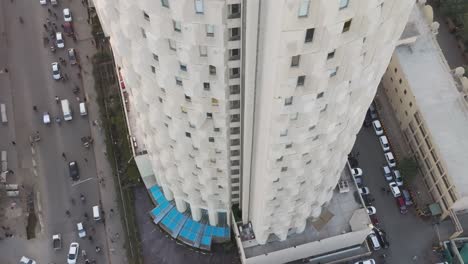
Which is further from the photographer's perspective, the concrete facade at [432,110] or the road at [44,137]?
the road at [44,137]

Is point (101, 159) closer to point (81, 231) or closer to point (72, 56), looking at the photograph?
point (81, 231)

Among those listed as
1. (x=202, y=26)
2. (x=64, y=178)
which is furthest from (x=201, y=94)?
(x=64, y=178)

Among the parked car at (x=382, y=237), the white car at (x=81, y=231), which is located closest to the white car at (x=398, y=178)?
the parked car at (x=382, y=237)

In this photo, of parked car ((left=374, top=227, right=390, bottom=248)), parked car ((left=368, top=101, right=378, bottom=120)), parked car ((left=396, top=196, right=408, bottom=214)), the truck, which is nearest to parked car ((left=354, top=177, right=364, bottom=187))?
parked car ((left=396, top=196, right=408, bottom=214))

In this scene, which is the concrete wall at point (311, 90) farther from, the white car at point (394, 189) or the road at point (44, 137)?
the road at point (44, 137)

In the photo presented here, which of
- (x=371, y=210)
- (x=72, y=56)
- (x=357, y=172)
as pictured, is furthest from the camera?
(x=72, y=56)

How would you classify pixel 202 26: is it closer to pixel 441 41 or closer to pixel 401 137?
pixel 401 137

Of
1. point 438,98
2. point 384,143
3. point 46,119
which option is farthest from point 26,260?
point 438,98
